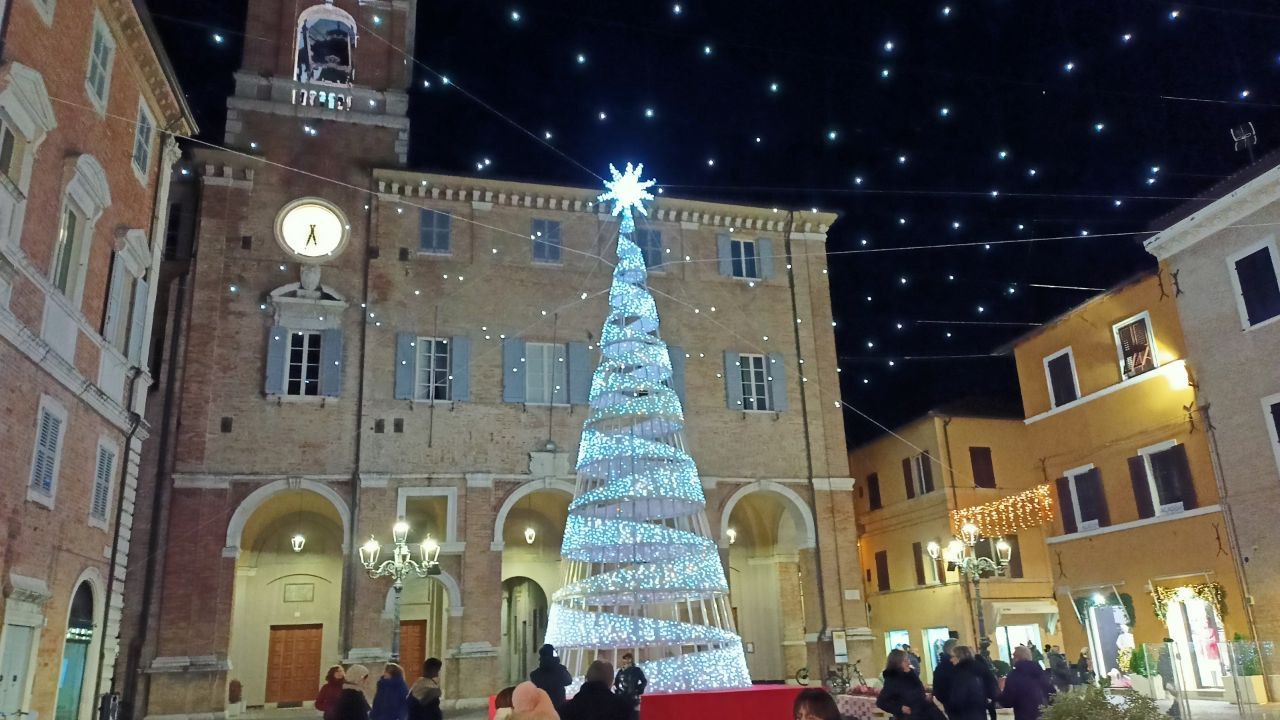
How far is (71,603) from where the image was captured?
13.6m

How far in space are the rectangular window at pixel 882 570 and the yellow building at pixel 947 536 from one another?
33 mm

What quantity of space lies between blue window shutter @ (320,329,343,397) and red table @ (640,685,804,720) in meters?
13.7

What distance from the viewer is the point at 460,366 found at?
2194 centimetres

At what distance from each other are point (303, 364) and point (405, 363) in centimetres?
235

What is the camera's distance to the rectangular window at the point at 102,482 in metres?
14.5

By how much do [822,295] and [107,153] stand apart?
17.4 m

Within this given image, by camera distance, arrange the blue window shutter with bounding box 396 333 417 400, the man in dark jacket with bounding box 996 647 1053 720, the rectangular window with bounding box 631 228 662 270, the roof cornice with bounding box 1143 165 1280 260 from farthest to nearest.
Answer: the rectangular window with bounding box 631 228 662 270 < the blue window shutter with bounding box 396 333 417 400 < the roof cornice with bounding box 1143 165 1280 260 < the man in dark jacket with bounding box 996 647 1053 720

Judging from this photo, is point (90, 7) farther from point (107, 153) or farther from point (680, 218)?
point (680, 218)

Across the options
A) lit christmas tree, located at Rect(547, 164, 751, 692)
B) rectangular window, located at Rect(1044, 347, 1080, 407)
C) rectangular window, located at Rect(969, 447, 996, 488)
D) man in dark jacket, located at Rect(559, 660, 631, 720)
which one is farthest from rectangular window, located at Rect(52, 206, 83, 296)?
rectangular window, located at Rect(969, 447, 996, 488)

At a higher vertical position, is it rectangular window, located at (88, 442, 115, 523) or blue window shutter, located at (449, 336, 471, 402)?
blue window shutter, located at (449, 336, 471, 402)

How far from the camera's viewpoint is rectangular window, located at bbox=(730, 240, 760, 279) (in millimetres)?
24969

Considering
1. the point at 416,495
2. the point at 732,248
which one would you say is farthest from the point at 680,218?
the point at 416,495

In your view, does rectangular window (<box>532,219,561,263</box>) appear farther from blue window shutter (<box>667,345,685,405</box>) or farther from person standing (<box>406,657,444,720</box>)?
person standing (<box>406,657,444,720</box>)

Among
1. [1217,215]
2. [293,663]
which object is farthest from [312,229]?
[1217,215]
